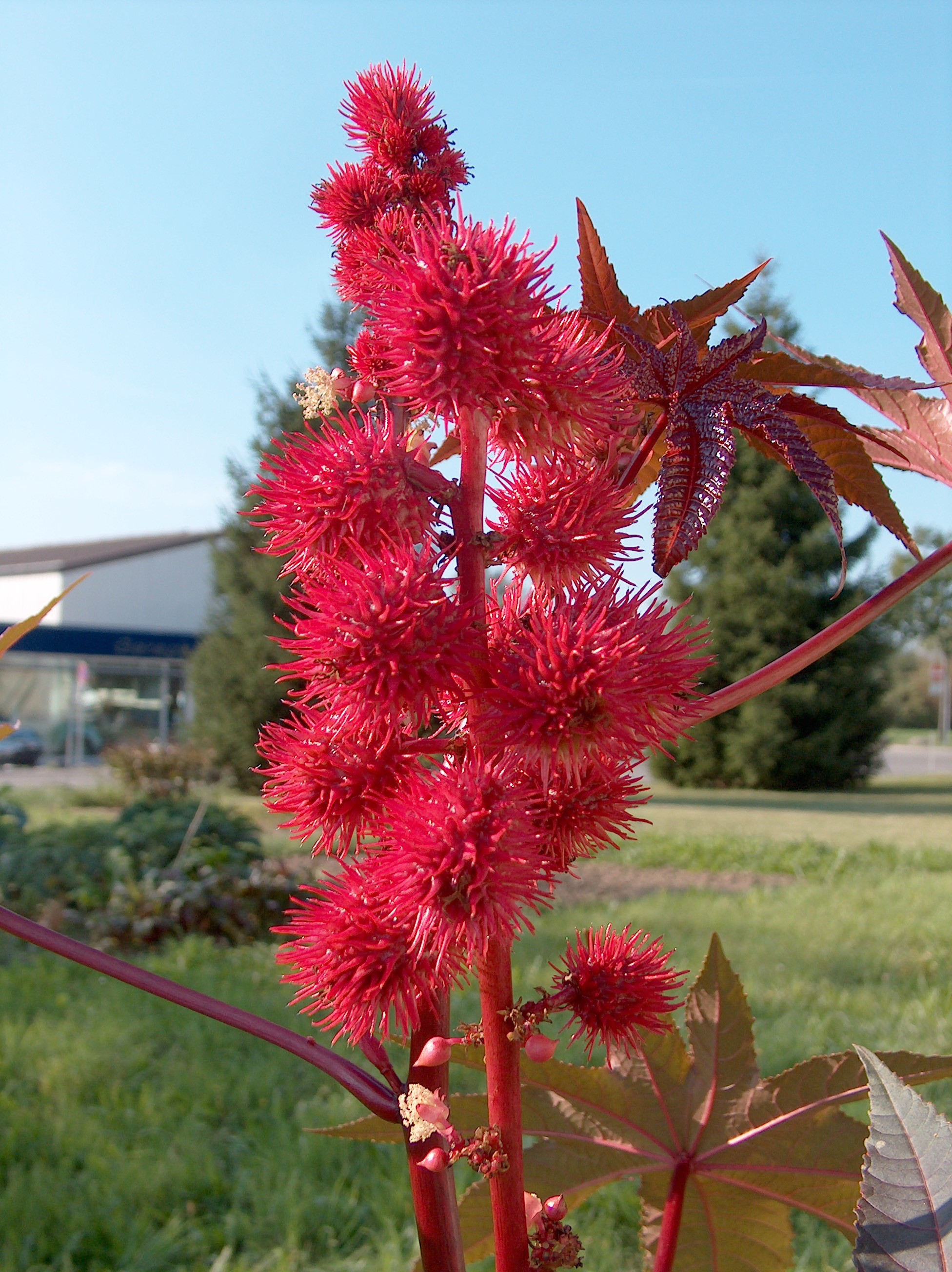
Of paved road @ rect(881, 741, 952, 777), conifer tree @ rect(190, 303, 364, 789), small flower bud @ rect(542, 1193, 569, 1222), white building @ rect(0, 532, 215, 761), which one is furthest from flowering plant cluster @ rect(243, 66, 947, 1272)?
white building @ rect(0, 532, 215, 761)

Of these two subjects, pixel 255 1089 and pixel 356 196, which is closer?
pixel 356 196

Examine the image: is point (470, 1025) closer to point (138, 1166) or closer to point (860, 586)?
point (138, 1166)

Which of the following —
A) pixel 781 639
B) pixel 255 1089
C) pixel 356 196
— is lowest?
pixel 255 1089

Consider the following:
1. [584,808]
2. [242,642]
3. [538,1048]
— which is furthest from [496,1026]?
[242,642]

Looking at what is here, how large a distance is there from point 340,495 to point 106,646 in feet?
80.8

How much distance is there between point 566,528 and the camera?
0.66 metres

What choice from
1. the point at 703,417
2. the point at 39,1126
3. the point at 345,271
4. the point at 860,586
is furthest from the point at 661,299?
the point at 860,586

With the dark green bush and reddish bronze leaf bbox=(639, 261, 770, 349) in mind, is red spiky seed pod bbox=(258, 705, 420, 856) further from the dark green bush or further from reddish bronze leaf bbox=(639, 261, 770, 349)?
the dark green bush

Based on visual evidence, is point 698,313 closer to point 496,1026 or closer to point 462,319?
point 462,319

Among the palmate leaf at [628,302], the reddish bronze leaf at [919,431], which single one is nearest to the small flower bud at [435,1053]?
the palmate leaf at [628,302]

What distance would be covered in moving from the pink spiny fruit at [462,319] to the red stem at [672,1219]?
0.69m

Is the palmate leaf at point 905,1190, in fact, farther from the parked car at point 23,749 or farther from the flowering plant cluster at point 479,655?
the parked car at point 23,749

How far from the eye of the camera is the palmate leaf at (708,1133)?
3.11ft

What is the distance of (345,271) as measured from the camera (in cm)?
78
